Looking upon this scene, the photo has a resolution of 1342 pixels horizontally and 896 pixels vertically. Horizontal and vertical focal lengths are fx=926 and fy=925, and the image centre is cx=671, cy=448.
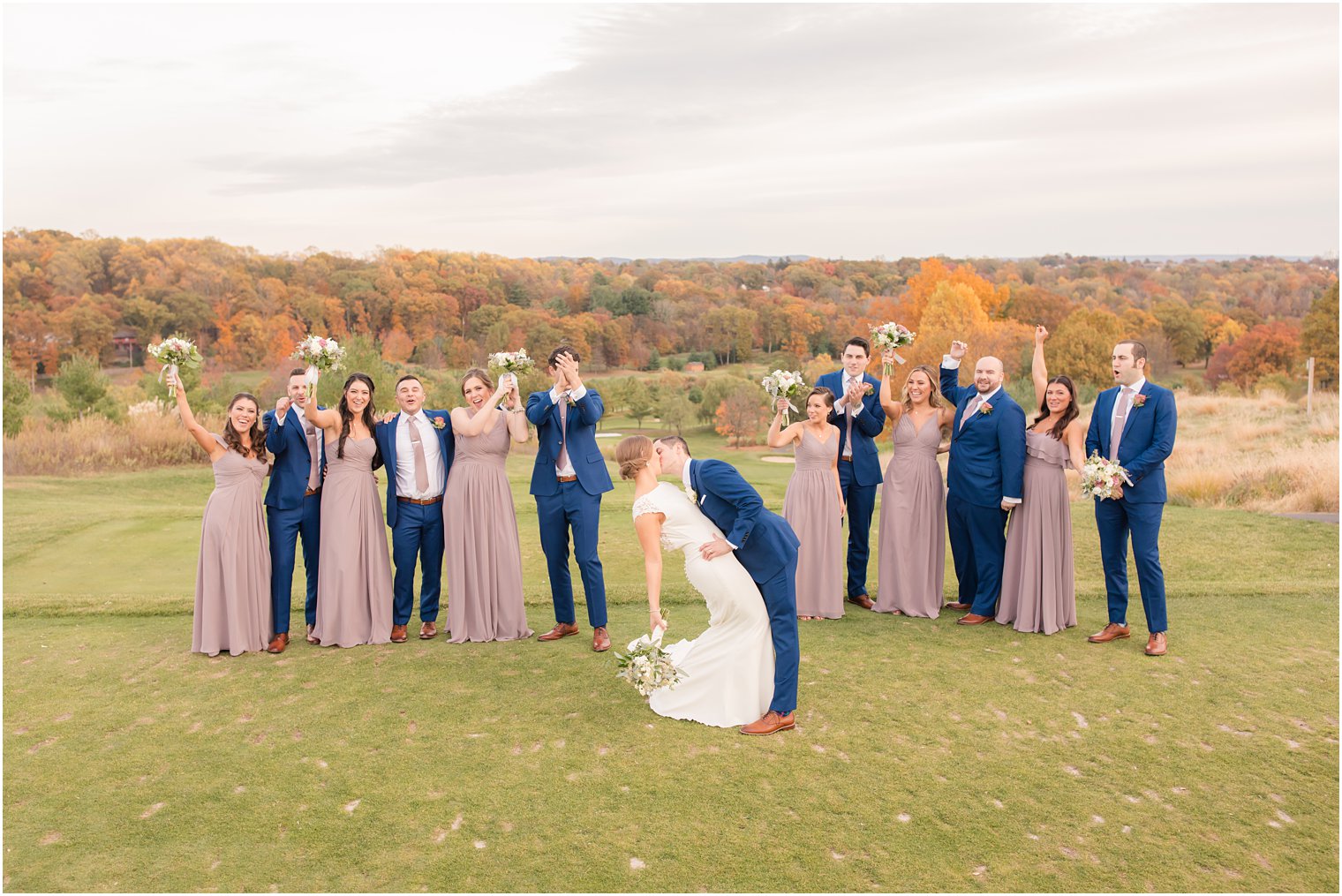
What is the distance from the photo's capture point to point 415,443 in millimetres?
7109

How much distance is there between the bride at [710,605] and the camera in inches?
214

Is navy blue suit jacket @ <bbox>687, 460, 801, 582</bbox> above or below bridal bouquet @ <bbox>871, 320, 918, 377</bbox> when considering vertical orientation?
below

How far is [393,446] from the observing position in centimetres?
710

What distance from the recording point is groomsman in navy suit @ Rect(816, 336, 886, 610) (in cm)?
791

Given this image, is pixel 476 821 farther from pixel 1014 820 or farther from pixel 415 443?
pixel 415 443

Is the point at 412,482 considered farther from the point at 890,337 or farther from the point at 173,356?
the point at 890,337

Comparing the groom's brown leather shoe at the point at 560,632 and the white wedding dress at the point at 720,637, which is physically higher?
the white wedding dress at the point at 720,637

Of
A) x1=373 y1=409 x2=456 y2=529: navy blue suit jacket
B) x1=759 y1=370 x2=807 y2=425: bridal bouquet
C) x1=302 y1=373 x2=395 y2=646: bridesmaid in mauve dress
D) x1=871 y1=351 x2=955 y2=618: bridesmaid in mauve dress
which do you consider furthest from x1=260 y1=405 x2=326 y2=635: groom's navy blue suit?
x1=871 y1=351 x2=955 y2=618: bridesmaid in mauve dress

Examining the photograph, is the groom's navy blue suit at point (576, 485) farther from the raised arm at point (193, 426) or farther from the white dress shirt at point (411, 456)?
the raised arm at point (193, 426)

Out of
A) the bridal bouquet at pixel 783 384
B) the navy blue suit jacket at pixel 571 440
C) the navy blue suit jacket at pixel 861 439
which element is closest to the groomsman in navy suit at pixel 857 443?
the navy blue suit jacket at pixel 861 439

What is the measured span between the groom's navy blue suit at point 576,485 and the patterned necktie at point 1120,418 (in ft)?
12.7

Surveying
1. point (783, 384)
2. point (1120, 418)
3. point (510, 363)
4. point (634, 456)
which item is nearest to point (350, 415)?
point (510, 363)

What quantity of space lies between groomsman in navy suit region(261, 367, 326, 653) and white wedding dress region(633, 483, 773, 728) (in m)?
3.00

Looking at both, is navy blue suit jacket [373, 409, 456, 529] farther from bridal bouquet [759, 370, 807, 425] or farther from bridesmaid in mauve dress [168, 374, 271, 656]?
bridal bouquet [759, 370, 807, 425]
